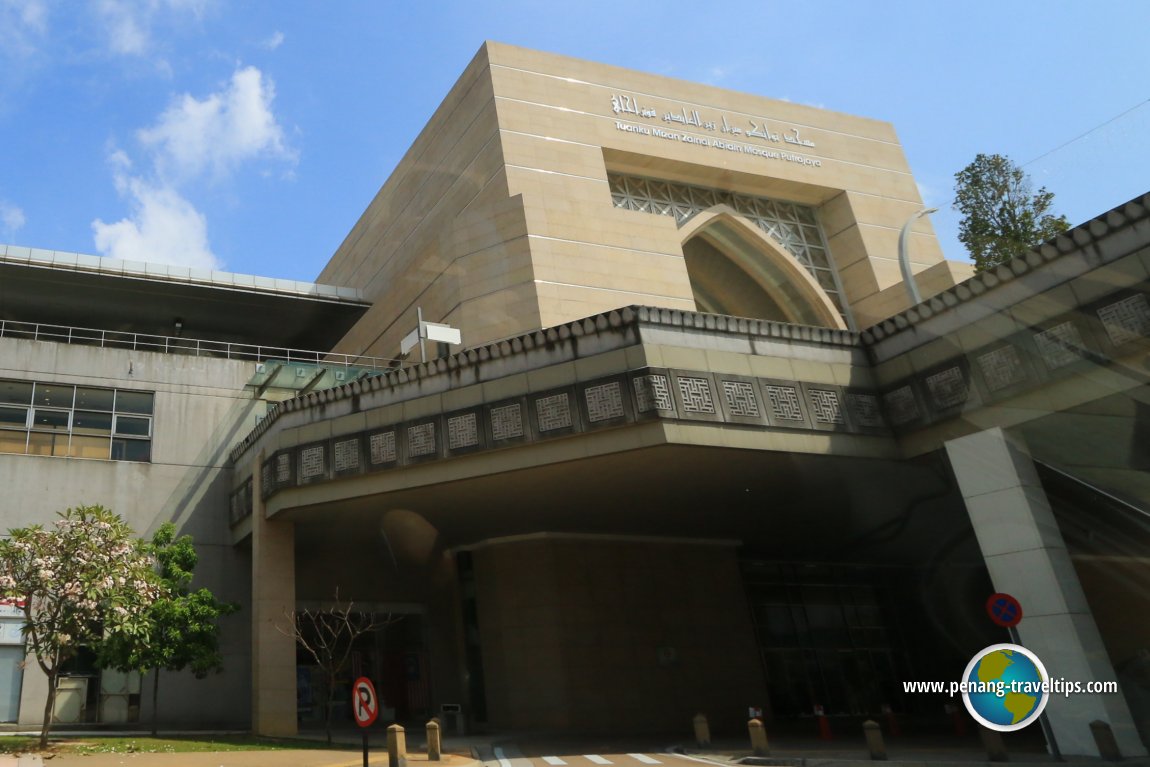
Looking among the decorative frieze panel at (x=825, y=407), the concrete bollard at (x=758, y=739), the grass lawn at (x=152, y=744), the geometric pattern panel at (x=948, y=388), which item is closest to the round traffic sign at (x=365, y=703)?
the grass lawn at (x=152, y=744)

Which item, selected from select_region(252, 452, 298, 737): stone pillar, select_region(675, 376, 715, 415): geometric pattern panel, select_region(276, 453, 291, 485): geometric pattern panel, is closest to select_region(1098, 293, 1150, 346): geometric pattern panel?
select_region(675, 376, 715, 415): geometric pattern panel

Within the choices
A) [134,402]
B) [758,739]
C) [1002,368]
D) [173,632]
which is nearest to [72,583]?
[173,632]

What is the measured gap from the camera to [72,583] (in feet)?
60.2

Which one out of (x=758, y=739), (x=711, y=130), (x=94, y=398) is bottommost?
(x=758, y=739)

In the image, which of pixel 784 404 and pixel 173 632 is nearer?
pixel 784 404

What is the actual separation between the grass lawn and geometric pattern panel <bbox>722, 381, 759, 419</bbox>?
1188 cm

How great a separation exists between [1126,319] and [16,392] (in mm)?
28908

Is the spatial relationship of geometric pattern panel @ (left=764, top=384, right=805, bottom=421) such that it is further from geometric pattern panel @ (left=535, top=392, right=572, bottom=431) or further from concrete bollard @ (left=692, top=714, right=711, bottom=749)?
concrete bollard @ (left=692, top=714, right=711, bottom=749)

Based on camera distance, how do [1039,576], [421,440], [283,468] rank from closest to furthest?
[1039,576], [421,440], [283,468]

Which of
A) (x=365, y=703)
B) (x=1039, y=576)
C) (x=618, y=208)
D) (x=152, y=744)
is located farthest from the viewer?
(x=618, y=208)

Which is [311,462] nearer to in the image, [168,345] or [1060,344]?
[168,345]

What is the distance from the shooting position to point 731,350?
781 inches

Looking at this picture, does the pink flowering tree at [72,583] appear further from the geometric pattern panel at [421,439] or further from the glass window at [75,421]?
the glass window at [75,421]

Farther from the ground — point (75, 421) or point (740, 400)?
point (75, 421)
